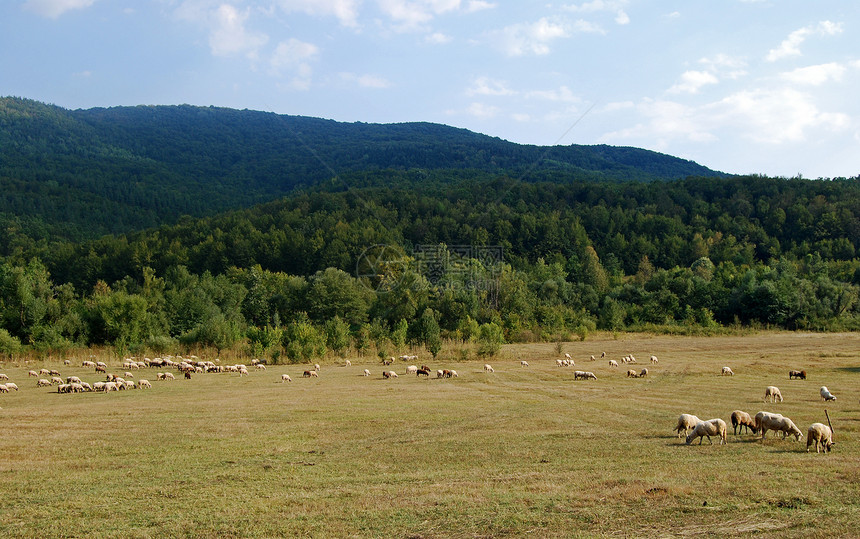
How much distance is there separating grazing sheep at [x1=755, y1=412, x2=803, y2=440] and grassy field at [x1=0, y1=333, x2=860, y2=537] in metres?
0.30

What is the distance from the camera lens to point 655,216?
120688 mm

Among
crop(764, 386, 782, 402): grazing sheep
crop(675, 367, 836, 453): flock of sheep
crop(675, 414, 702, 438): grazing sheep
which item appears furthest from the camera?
crop(764, 386, 782, 402): grazing sheep

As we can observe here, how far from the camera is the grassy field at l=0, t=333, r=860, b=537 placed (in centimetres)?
793

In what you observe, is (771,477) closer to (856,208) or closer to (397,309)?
(397,309)

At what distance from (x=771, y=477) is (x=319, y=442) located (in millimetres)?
9385

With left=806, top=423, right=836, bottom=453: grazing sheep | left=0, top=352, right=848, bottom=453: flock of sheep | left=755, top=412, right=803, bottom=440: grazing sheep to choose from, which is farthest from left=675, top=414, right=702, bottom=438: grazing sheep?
left=806, top=423, right=836, bottom=453: grazing sheep

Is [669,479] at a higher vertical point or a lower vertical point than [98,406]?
higher

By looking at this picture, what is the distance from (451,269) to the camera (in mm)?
72750

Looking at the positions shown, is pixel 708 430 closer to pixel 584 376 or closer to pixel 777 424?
pixel 777 424

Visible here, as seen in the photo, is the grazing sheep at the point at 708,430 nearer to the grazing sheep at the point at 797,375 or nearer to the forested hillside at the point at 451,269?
the grazing sheep at the point at 797,375

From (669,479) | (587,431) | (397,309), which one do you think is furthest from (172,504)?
(397,309)

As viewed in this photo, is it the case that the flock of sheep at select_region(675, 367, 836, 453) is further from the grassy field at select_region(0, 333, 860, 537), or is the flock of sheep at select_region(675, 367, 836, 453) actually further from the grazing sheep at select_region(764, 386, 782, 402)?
the grazing sheep at select_region(764, 386, 782, 402)

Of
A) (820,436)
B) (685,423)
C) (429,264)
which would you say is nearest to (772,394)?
(685,423)

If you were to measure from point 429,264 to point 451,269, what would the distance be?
25.7 ft
